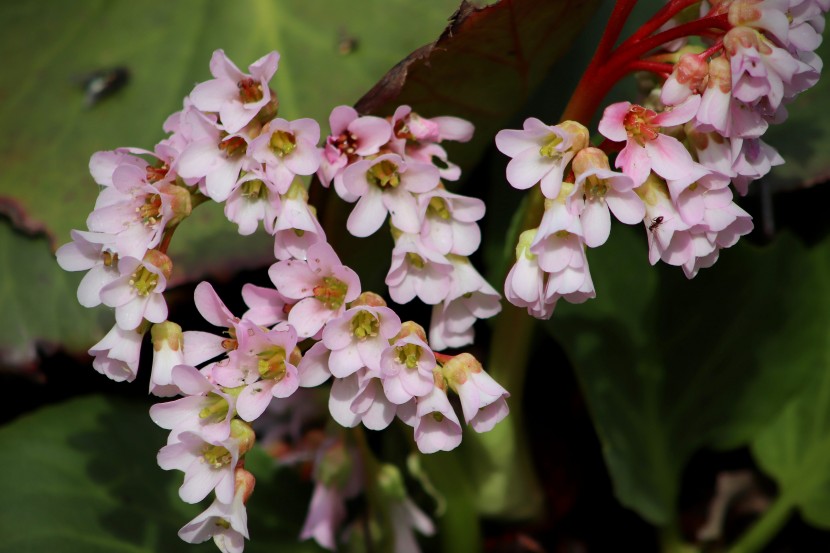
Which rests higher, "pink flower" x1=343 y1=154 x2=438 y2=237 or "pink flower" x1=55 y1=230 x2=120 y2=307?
"pink flower" x1=343 y1=154 x2=438 y2=237

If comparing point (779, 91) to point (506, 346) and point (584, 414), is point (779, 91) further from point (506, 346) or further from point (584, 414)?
point (584, 414)

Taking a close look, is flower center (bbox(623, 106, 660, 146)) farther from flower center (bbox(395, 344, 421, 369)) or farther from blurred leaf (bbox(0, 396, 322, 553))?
blurred leaf (bbox(0, 396, 322, 553))

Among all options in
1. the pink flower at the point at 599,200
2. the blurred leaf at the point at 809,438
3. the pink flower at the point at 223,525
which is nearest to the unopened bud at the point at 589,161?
the pink flower at the point at 599,200

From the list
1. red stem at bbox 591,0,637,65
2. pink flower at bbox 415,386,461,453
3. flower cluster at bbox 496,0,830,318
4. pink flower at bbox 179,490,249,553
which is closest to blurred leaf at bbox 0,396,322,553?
pink flower at bbox 179,490,249,553

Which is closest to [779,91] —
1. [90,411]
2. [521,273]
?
[521,273]

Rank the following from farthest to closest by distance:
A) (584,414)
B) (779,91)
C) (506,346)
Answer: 1. (584,414)
2. (506,346)
3. (779,91)
